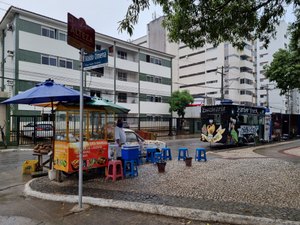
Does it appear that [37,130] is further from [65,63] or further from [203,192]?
[203,192]

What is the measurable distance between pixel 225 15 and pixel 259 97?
74321 millimetres

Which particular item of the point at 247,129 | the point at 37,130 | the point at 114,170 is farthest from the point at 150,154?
the point at 37,130

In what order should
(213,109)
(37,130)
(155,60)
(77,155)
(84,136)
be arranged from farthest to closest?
1. (155,60)
2. (37,130)
3. (213,109)
4. (84,136)
5. (77,155)

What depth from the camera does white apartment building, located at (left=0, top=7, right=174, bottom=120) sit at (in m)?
25.0

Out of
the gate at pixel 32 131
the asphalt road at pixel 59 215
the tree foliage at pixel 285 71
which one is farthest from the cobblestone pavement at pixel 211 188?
the gate at pixel 32 131

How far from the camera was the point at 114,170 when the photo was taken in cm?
788

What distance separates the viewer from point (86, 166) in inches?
308

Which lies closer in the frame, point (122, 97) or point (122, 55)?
point (122, 97)

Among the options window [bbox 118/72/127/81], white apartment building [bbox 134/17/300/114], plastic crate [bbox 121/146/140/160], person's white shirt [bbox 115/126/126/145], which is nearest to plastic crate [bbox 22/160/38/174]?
person's white shirt [bbox 115/126/126/145]

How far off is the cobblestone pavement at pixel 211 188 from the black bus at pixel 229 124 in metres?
7.18

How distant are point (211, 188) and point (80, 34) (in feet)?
15.6

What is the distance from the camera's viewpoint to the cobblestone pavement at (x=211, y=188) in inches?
213

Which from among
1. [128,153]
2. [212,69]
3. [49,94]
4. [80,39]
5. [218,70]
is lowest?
[128,153]

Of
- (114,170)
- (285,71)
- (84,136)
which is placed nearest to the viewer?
(114,170)
